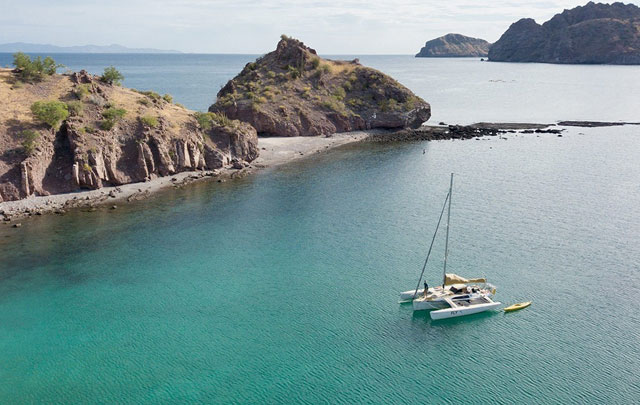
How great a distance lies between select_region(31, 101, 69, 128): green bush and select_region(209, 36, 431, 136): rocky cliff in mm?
42405

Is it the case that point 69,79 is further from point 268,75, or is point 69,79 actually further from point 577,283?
point 577,283

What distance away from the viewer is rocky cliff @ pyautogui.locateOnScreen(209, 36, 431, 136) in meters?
116

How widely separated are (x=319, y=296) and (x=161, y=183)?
4426 cm

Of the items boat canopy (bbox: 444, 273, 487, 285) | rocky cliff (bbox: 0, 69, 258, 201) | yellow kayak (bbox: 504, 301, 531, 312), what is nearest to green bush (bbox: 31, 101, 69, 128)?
rocky cliff (bbox: 0, 69, 258, 201)

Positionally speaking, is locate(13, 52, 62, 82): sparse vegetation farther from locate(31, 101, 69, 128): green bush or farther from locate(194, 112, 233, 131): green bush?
locate(194, 112, 233, 131): green bush

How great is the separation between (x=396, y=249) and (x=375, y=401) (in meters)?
25.5

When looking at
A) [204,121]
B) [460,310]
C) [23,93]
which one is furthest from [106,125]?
[460,310]

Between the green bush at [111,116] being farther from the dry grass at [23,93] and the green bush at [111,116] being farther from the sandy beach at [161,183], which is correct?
the sandy beach at [161,183]

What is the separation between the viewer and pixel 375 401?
1344 inches

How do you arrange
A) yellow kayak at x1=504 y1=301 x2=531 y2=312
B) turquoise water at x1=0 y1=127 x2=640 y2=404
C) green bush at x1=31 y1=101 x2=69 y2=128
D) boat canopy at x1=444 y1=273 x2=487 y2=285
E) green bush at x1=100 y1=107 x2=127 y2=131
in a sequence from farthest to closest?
green bush at x1=100 y1=107 x2=127 y2=131
green bush at x1=31 y1=101 x2=69 y2=128
boat canopy at x1=444 y1=273 x2=487 y2=285
yellow kayak at x1=504 y1=301 x2=531 y2=312
turquoise water at x1=0 y1=127 x2=640 y2=404

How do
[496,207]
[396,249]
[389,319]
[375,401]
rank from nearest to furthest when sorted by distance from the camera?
1. [375,401]
2. [389,319]
3. [396,249]
4. [496,207]

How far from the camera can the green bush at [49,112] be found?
75.8m

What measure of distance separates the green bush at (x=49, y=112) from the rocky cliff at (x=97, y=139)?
2.70ft

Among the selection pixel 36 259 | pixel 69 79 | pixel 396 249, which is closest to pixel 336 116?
pixel 69 79
